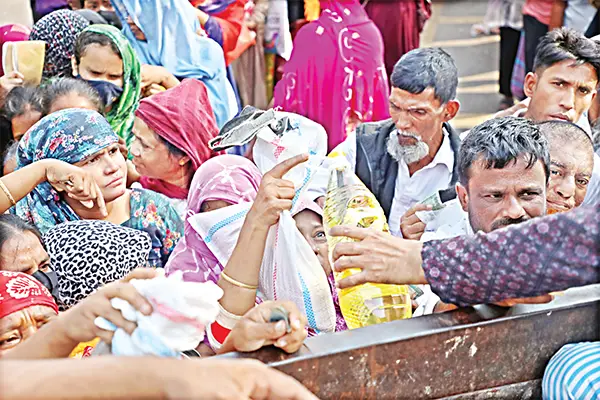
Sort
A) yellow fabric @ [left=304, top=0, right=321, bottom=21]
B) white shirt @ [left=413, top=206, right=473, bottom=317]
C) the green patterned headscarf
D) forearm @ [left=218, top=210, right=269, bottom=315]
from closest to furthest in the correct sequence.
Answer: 1. forearm @ [left=218, top=210, right=269, bottom=315]
2. white shirt @ [left=413, top=206, right=473, bottom=317]
3. the green patterned headscarf
4. yellow fabric @ [left=304, top=0, right=321, bottom=21]

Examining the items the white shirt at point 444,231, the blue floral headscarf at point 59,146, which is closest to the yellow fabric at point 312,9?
the blue floral headscarf at point 59,146

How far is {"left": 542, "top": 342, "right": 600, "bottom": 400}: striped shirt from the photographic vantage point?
181cm

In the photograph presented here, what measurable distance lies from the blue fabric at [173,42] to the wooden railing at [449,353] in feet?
9.82

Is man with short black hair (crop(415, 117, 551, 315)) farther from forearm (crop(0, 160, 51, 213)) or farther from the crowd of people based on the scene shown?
forearm (crop(0, 160, 51, 213))

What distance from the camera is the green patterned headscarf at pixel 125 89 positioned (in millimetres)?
3916

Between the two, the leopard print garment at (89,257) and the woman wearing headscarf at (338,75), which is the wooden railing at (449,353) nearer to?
the leopard print garment at (89,257)

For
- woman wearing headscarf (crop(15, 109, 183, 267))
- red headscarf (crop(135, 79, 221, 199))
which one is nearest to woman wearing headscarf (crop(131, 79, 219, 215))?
red headscarf (crop(135, 79, 221, 199))

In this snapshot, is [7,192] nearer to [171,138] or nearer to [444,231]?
[171,138]

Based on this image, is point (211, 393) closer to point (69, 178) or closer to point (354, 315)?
point (354, 315)

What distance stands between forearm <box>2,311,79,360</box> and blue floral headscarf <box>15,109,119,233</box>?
151 cm

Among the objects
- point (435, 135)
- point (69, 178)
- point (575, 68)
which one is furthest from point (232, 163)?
point (575, 68)

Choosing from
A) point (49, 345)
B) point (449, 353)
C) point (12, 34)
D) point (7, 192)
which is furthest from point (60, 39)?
point (449, 353)

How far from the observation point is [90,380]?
1.06 metres

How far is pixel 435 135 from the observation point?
Answer: 3.69 meters
